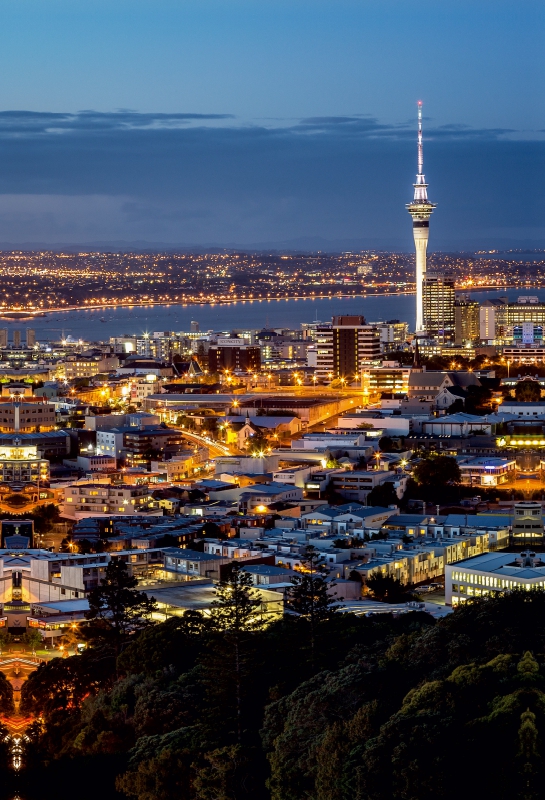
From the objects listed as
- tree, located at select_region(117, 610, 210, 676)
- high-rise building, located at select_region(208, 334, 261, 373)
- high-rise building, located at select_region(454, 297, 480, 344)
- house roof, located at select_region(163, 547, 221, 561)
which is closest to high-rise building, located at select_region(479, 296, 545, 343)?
high-rise building, located at select_region(454, 297, 480, 344)

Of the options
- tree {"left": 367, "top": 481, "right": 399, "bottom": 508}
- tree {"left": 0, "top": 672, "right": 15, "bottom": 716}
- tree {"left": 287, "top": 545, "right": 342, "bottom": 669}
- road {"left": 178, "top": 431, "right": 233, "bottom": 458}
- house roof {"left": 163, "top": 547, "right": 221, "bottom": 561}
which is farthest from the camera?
road {"left": 178, "top": 431, "right": 233, "bottom": 458}

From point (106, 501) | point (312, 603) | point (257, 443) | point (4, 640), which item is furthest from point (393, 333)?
point (312, 603)

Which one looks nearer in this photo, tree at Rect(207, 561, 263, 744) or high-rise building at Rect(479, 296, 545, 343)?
tree at Rect(207, 561, 263, 744)

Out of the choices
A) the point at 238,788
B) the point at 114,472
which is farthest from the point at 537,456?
the point at 238,788

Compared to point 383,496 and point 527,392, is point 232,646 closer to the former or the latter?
point 383,496

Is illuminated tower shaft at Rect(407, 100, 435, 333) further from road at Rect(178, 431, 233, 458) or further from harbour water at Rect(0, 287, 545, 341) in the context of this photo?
road at Rect(178, 431, 233, 458)

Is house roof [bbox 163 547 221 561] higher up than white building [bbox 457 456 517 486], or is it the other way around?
house roof [bbox 163 547 221 561]

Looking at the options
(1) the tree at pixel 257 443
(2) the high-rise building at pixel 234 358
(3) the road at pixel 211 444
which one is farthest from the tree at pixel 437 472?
(2) the high-rise building at pixel 234 358

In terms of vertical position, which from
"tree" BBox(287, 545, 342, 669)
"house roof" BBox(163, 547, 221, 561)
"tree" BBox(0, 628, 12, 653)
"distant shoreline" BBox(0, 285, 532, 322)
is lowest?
"tree" BBox(0, 628, 12, 653)
